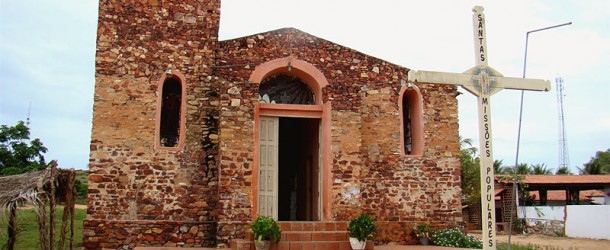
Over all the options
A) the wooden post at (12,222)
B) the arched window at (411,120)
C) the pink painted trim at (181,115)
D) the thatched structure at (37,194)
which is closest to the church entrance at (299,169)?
the arched window at (411,120)

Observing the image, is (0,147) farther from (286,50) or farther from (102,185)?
(286,50)

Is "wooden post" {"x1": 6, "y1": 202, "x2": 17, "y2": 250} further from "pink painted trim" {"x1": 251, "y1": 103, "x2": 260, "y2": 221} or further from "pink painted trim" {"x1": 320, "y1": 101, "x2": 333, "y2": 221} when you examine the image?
"pink painted trim" {"x1": 320, "y1": 101, "x2": 333, "y2": 221}

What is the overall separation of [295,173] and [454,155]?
4603mm

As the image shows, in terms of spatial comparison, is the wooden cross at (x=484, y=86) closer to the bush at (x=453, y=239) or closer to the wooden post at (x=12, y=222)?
the bush at (x=453, y=239)

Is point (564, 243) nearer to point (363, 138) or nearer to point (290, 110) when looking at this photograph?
point (363, 138)

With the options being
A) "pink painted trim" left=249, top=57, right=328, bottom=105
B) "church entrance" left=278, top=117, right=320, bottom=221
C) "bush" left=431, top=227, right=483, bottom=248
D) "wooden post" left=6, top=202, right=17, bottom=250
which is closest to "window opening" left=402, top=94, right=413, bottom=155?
"bush" left=431, top=227, right=483, bottom=248

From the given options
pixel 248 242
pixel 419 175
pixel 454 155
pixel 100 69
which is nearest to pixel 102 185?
pixel 100 69

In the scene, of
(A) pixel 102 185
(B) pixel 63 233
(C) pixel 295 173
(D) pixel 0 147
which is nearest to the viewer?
(B) pixel 63 233

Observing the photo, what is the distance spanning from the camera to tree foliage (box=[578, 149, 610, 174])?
43.6 meters

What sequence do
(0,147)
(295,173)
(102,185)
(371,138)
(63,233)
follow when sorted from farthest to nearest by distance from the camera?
1. (0,147)
2. (295,173)
3. (371,138)
4. (102,185)
5. (63,233)

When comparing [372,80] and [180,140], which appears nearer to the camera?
[180,140]

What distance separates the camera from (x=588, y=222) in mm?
26875

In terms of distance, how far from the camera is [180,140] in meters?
12.4

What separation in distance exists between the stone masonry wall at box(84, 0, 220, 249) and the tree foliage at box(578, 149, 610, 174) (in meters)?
39.8
